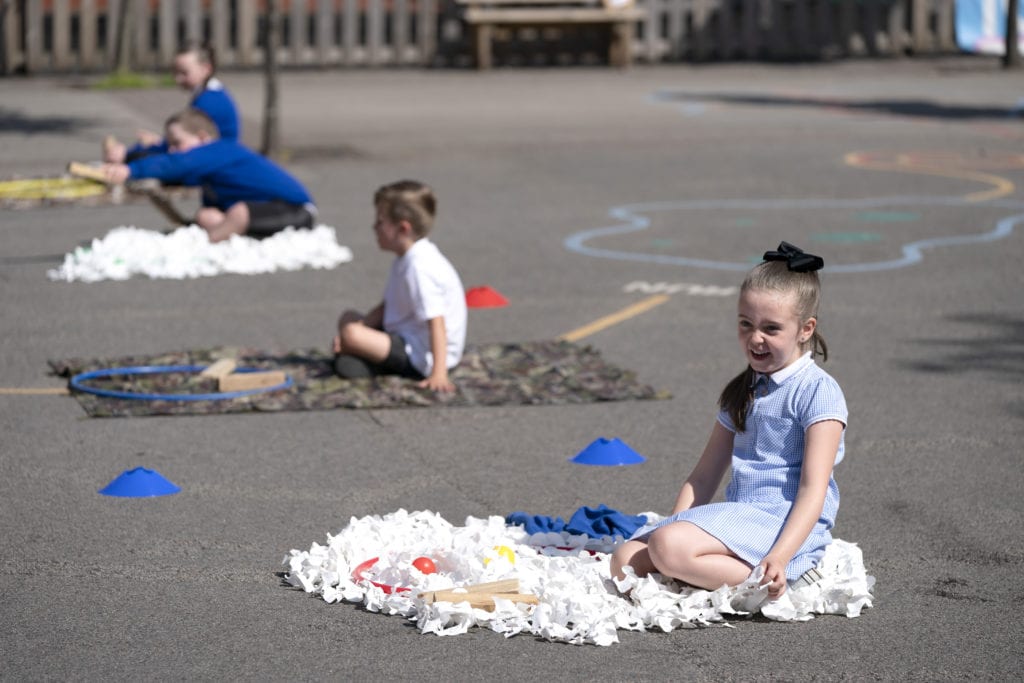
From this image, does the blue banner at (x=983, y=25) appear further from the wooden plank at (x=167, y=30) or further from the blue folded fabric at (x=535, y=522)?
the blue folded fabric at (x=535, y=522)

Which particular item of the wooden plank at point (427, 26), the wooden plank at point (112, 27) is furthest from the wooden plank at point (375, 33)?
the wooden plank at point (112, 27)

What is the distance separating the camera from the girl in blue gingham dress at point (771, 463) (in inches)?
181

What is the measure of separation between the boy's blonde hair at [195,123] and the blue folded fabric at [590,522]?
242 inches

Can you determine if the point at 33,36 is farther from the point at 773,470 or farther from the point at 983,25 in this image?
the point at 773,470

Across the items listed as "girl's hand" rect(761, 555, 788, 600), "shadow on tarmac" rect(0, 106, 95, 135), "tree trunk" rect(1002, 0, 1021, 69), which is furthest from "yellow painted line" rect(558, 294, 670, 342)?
"tree trunk" rect(1002, 0, 1021, 69)

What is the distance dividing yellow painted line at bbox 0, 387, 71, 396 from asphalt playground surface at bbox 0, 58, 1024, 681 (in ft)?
0.11

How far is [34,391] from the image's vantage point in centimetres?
751

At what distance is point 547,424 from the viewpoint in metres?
7.04

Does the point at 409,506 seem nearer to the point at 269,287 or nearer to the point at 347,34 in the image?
the point at 269,287

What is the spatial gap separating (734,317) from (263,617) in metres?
5.12

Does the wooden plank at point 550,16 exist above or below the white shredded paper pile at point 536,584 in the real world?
above

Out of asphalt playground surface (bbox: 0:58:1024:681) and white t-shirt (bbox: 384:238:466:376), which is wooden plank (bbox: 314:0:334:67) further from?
white t-shirt (bbox: 384:238:466:376)

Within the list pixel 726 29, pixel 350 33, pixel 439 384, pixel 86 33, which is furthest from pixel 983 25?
pixel 439 384

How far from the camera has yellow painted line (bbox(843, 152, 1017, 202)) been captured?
1413 cm
